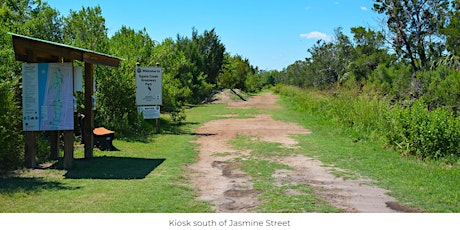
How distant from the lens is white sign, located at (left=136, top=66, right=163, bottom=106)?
1527 centimetres

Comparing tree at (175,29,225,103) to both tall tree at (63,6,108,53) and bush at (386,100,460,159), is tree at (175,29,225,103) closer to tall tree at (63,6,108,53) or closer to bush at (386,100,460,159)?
tall tree at (63,6,108,53)

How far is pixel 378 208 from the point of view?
577cm

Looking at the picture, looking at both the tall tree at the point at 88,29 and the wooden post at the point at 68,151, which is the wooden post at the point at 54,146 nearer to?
the wooden post at the point at 68,151

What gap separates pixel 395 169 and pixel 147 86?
909cm

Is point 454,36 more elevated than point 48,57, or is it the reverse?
point 454,36

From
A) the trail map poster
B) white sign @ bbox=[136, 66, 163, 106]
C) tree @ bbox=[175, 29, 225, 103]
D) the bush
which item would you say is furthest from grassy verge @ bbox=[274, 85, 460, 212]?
tree @ bbox=[175, 29, 225, 103]

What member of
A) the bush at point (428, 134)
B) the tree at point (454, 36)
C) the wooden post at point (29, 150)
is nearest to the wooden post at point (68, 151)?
the wooden post at point (29, 150)

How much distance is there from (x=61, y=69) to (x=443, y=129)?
780cm

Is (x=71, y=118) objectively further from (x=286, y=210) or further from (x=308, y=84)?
(x=308, y=84)

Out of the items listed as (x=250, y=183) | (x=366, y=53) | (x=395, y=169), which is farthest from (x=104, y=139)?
(x=366, y=53)

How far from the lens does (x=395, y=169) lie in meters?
8.55

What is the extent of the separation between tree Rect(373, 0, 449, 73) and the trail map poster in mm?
22269

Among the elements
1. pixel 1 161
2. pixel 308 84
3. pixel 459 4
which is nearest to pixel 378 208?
pixel 1 161

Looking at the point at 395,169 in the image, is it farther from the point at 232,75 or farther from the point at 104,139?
the point at 232,75
